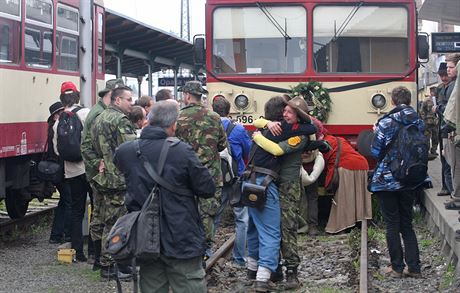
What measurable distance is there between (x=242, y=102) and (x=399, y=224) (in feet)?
13.3

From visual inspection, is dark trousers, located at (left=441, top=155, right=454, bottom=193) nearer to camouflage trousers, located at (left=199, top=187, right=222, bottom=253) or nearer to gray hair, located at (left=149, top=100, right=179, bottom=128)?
camouflage trousers, located at (left=199, top=187, right=222, bottom=253)

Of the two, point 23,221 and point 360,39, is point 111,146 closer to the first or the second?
point 23,221

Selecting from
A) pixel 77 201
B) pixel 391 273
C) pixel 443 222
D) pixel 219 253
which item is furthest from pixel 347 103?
pixel 77 201

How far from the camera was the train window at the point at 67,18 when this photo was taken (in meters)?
12.0

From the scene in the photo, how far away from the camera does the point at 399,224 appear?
8289 millimetres

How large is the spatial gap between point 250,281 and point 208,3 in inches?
195

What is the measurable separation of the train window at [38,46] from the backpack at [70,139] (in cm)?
189

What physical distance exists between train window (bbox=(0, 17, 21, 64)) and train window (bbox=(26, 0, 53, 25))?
14.6 inches

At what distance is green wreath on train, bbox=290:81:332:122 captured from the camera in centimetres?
1157

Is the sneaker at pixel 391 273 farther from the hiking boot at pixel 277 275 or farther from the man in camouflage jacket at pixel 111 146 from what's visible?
the man in camouflage jacket at pixel 111 146

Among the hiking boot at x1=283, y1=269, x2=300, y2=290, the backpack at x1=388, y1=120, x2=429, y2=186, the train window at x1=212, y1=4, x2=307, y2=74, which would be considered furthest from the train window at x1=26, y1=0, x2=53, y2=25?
the backpack at x1=388, y1=120, x2=429, y2=186

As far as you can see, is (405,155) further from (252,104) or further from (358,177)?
(252,104)

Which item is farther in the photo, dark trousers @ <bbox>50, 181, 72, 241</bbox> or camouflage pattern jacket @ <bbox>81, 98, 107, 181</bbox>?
dark trousers @ <bbox>50, 181, 72, 241</bbox>

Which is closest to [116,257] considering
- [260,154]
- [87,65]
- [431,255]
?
[260,154]
